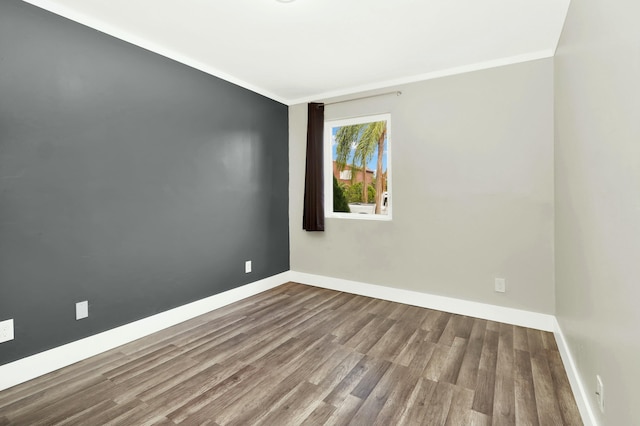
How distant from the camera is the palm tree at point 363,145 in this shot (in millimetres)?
3696

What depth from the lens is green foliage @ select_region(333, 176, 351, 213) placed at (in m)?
4.04

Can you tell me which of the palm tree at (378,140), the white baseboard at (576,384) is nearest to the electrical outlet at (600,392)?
the white baseboard at (576,384)

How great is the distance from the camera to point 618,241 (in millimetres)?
1160

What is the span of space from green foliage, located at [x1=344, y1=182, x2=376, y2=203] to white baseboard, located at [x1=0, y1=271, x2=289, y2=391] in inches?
69.9

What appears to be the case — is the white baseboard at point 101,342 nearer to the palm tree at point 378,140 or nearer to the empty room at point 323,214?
the empty room at point 323,214

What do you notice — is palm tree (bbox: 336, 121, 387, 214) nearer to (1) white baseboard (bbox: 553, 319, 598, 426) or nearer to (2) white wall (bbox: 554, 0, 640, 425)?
(2) white wall (bbox: 554, 0, 640, 425)

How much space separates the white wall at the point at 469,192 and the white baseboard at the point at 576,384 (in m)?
0.56

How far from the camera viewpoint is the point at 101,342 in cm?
236

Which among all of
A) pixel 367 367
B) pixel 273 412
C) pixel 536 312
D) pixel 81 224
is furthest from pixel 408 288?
pixel 81 224

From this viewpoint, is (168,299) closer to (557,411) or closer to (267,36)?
(267,36)

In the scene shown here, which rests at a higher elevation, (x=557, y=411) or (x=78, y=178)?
(x=78, y=178)

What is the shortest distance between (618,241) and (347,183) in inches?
119

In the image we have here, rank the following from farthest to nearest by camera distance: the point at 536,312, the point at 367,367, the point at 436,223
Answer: the point at 436,223, the point at 536,312, the point at 367,367

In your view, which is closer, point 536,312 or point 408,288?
point 536,312
